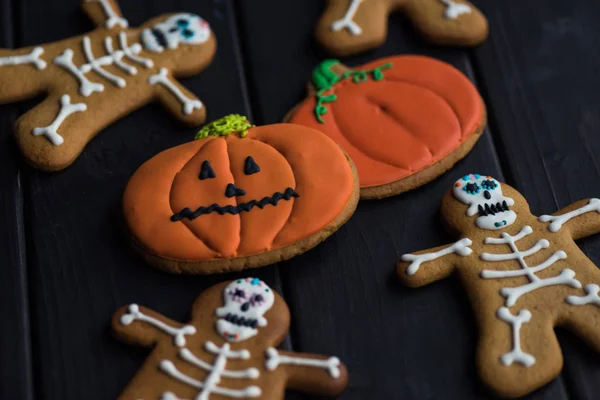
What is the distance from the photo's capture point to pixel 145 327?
1.08 metres

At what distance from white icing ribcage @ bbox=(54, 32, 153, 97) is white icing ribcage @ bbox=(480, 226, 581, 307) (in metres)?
0.65

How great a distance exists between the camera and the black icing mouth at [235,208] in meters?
1.14

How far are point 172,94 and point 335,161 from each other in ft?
1.06

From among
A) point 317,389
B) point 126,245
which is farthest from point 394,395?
point 126,245

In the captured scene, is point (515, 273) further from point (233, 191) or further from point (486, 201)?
point (233, 191)

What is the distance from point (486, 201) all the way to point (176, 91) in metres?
0.53

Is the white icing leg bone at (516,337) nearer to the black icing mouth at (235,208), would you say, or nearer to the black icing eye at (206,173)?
the black icing mouth at (235,208)

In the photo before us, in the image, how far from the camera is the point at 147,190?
3.83ft

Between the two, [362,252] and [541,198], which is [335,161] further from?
[541,198]

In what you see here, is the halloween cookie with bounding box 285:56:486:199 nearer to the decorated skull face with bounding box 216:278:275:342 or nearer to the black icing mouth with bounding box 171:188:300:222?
the black icing mouth with bounding box 171:188:300:222

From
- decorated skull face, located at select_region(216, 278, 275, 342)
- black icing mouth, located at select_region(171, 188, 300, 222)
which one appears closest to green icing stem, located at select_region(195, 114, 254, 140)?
black icing mouth, located at select_region(171, 188, 300, 222)

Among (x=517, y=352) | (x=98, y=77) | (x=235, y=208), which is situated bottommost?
(x=517, y=352)

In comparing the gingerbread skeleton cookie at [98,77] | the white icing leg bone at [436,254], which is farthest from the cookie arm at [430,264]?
the gingerbread skeleton cookie at [98,77]

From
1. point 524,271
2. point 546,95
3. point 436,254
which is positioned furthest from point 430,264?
point 546,95
